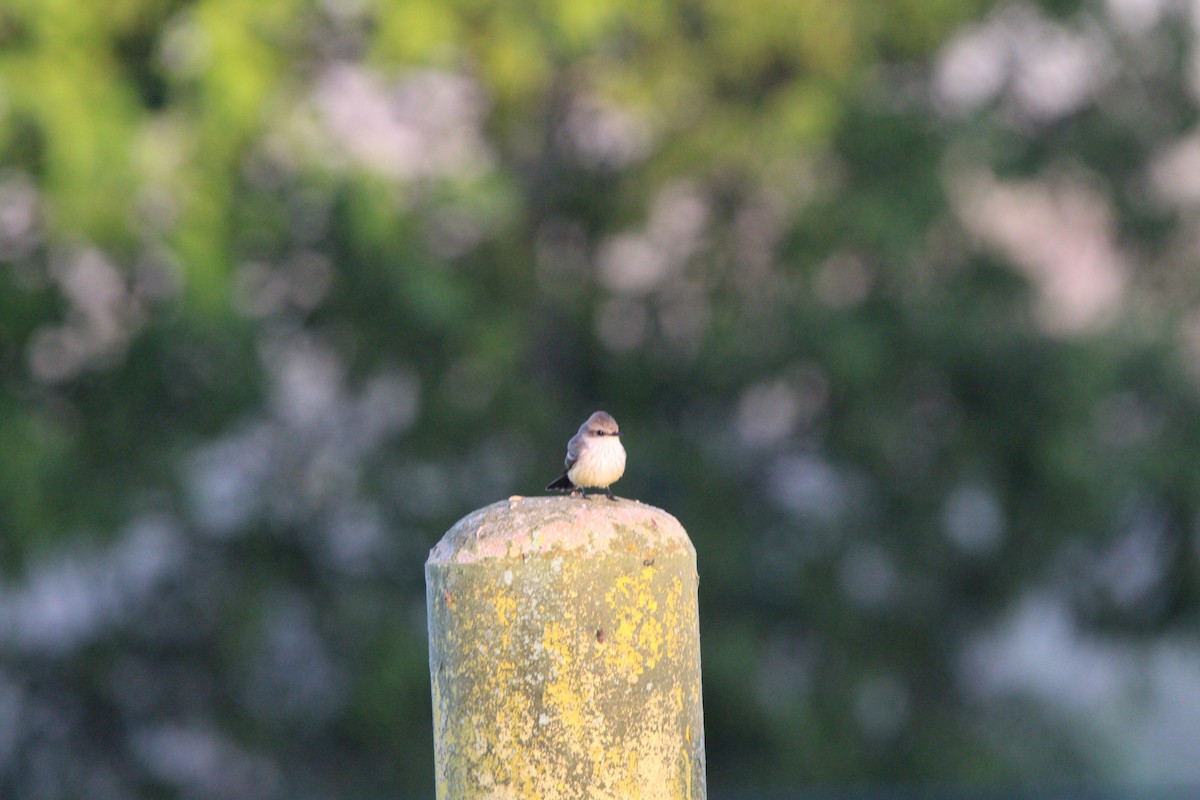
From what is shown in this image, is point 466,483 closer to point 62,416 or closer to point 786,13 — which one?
point 62,416

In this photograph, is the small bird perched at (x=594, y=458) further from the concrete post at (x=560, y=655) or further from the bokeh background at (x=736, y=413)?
the bokeh background at (x=736, y=413)

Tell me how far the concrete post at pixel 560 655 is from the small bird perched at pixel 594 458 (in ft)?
2.75

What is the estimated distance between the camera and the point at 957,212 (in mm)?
15531

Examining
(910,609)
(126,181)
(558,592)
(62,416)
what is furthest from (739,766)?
(558,592)

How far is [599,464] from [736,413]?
37.7 ft

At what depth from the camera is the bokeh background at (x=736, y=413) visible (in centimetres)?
1388

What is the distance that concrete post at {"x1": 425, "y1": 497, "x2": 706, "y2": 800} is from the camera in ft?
10.6

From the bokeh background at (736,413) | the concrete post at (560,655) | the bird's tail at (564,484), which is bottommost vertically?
the concrete post at (560,655)

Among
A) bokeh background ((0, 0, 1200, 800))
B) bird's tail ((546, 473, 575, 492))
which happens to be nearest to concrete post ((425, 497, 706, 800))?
bird's tail ((546, 473, 575, 492))

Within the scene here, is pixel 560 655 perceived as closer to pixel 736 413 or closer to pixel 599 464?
pixel 599 464

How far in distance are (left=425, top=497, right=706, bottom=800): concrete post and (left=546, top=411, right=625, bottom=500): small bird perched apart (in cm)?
84

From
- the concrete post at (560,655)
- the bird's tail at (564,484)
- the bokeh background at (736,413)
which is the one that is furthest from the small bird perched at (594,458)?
the bokeh background at (736,413)

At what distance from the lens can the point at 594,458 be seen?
421 cm

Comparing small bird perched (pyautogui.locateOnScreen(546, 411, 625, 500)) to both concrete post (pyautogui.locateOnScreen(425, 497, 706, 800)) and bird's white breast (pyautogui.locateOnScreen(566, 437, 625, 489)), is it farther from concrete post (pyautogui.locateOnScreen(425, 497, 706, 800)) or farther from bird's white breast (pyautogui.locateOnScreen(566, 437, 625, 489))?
concrete post (pyautogui.locateOnScreen(425, 497, 706, 800))
